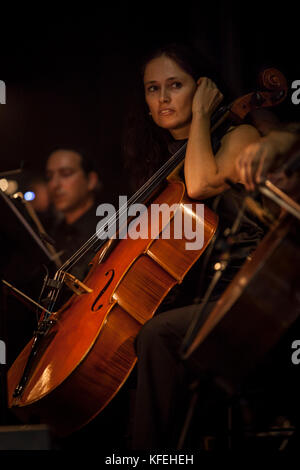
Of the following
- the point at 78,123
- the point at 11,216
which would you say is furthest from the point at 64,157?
the point at 11,216

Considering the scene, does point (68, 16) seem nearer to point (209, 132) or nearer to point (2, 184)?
point (2, 184)

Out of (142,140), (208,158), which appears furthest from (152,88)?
(208,158)

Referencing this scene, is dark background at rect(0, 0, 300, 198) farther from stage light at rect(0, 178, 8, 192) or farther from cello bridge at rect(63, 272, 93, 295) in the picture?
cello bridge at rect(63, 272, 93, 295)

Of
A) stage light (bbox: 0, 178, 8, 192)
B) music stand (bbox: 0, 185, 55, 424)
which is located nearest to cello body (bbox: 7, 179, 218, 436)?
music stand (bbox: 0, 185, 55, 424)

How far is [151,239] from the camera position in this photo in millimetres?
1771

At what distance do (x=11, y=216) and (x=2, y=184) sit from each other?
142 millimetres

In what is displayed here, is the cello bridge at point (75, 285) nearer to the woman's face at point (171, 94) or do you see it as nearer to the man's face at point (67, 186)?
the woman's face at point (171, 94)

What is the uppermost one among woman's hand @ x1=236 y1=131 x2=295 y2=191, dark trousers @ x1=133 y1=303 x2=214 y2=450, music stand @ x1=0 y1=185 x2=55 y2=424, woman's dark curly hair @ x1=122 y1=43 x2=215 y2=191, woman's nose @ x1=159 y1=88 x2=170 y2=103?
woman's nose @ x1=159 y1=88 x2=170 y2=103

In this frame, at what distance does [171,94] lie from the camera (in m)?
2.05

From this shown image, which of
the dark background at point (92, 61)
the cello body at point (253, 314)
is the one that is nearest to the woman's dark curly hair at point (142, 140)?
the dark background at point (92, 61)

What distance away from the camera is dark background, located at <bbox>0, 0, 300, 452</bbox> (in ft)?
10.2

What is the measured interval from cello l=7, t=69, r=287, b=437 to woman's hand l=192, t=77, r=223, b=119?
43 mm

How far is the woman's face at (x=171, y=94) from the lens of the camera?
2041mm

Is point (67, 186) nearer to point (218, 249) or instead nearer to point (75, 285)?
point (75, 285)
